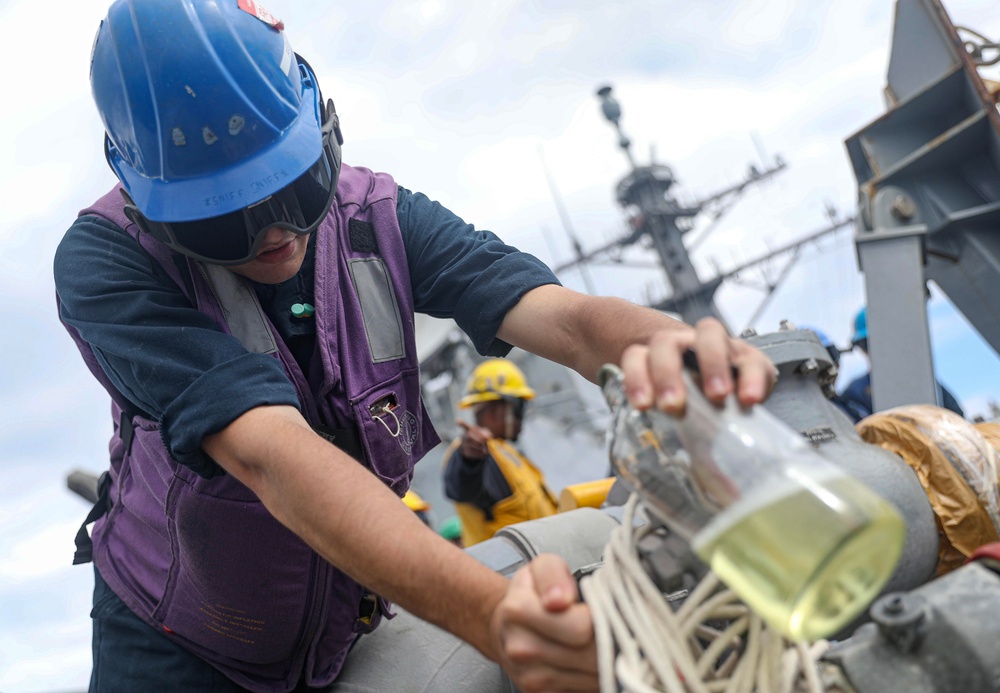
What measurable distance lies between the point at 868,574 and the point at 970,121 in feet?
9.26

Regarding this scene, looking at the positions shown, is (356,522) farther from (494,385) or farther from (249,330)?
(494,385)

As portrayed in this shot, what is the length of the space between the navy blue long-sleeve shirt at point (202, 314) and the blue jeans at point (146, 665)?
553 mm

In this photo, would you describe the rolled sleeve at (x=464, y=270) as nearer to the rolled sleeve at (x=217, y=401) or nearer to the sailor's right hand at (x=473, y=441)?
the rolled sleeve at (x=217, y=401)

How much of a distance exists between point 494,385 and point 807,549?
222 inches

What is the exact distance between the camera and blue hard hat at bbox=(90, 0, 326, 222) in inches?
60.3

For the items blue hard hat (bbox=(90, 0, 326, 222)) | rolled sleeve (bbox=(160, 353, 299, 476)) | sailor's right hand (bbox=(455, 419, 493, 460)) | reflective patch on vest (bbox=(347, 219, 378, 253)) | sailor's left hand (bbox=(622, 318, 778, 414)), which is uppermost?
blue hard hat (bbox=(90, 0, 326, 222))

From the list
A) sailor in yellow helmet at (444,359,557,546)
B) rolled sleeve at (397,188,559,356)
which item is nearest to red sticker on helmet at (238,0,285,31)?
rolled sleeve at (397,188,559,356)

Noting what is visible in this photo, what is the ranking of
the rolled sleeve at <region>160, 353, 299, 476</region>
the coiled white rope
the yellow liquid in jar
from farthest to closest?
the rolled sleeve at <region>160, 353, 299, 476</region>
the coiled white rope
the yellow liquid in jar

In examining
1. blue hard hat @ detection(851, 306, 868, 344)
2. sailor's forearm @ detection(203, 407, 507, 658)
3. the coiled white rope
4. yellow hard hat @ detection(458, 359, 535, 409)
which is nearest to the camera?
the coiled white rope

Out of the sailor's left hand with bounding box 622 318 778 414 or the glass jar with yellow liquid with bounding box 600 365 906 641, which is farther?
the sailor's left hand with bounding box 622 318 778 414

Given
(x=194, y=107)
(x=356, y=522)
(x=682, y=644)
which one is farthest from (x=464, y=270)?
(x=682, y=644)

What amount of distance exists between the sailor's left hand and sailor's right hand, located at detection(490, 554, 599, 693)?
227mm

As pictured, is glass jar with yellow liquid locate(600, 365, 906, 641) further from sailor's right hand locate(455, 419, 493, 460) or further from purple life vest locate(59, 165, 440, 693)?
sailor's right hand locate(455, 419, 493, 460)

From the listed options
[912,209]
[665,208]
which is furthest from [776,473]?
[665,208]
